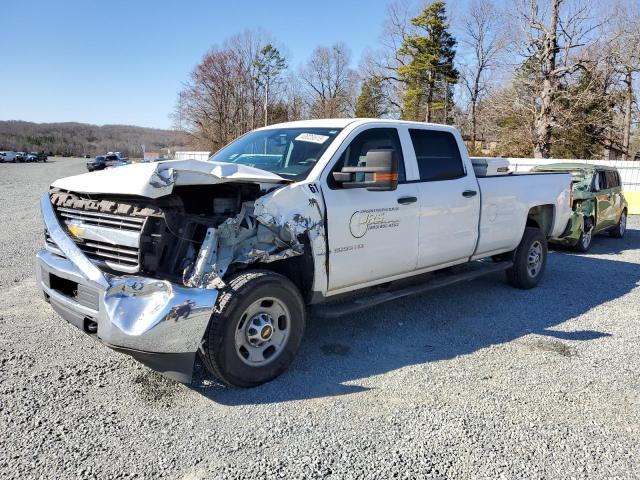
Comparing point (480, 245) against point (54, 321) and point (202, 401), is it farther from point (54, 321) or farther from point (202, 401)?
point (54, 321)

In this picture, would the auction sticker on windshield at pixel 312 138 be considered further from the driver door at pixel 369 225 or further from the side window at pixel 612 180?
the side window at pixel 612 180

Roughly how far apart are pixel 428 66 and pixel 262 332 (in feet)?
148

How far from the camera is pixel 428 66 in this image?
44844 millimetres

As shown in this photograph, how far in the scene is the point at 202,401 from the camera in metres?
3.59

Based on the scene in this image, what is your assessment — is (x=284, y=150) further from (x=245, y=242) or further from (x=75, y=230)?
(x=75, y=230)

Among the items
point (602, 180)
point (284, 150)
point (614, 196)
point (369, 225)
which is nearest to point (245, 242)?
point (369, 225)

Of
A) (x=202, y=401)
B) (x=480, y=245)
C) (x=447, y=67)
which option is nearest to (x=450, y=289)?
(x=480, y=245)

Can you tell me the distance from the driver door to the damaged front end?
0.82ft

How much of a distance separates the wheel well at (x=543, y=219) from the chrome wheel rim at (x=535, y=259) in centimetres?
28

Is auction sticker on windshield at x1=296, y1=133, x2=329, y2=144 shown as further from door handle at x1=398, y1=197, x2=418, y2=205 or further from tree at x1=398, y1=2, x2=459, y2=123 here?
tree at x1=398, y1=2, x2=459, y2=123

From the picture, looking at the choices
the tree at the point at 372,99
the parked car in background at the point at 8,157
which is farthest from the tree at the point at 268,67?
the parked car in background at the point at 8,157

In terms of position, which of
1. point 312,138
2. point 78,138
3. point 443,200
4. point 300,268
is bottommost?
point 300,268

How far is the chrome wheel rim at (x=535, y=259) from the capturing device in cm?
687

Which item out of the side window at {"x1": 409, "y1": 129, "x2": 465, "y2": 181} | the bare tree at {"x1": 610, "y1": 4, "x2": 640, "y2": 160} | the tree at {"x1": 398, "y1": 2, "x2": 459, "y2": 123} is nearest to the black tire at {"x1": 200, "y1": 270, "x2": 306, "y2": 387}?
the side window at {"x1": 409, "y1": 129, "x2": 465, "y2": 181}
